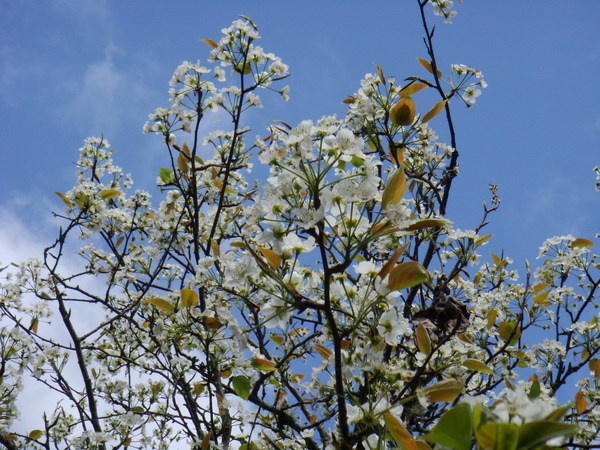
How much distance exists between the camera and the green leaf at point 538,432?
821 mm

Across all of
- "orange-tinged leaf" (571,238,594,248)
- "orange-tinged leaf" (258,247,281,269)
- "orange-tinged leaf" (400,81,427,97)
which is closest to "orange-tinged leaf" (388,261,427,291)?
"orange-tinged leaf" (258,247,281,269)

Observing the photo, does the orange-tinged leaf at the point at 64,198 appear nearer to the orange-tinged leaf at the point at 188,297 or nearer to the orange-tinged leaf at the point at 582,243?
the orange-tinged leaf at the point at 188,297

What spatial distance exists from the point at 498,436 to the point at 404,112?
214 cm

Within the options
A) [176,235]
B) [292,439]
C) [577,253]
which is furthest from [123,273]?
[577,253]

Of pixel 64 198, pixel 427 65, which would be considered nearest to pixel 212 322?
pixel 64 198

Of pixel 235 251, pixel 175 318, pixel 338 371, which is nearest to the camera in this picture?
pixel 338 371

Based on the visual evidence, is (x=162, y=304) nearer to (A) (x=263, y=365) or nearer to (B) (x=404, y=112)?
(A) (x=263, y=365)

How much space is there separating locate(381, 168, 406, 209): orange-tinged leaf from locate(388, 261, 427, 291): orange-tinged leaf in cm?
20

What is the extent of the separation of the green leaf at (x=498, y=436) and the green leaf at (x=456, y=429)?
24 mm

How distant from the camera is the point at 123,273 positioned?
14.3ft

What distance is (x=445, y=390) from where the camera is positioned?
1709 mm

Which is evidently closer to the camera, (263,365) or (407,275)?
(407,275)

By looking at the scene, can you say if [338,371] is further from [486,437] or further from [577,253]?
[577,253]

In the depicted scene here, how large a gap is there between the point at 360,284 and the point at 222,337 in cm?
114
